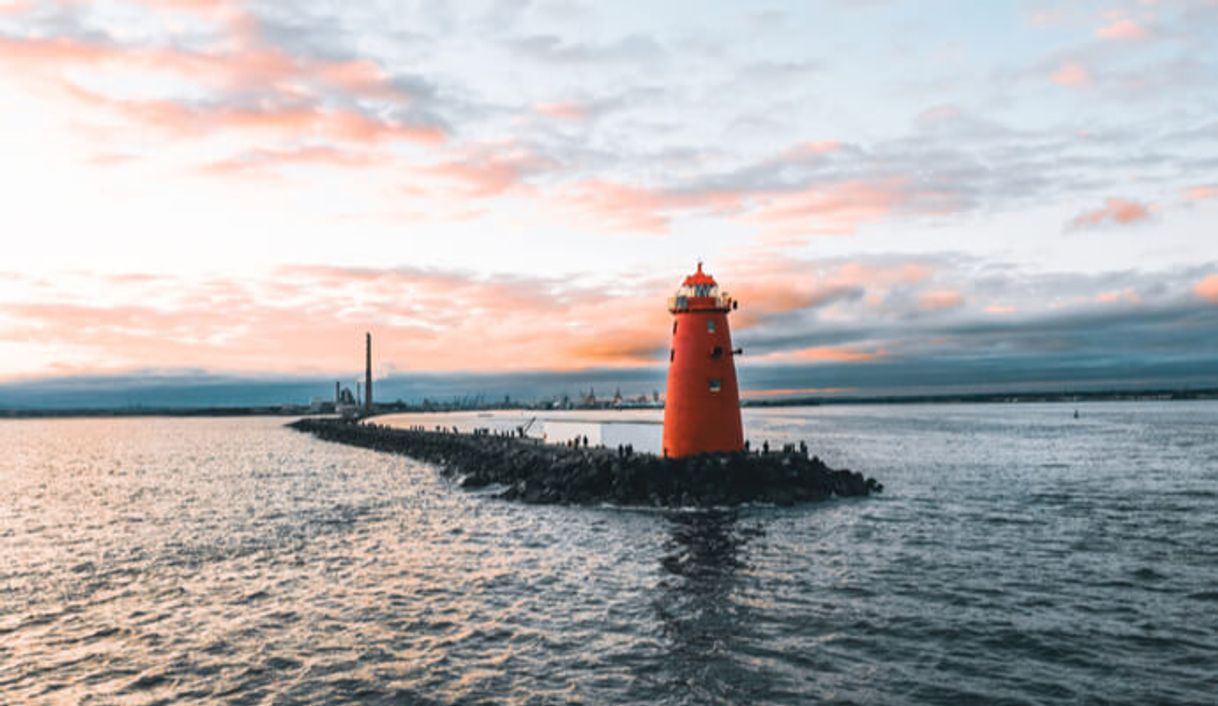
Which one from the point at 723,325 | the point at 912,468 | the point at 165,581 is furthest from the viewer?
the point at 912,468

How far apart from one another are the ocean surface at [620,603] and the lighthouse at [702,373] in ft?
16.3

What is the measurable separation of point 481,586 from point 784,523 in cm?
1071

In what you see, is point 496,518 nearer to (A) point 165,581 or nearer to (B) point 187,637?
(A) point 165,581

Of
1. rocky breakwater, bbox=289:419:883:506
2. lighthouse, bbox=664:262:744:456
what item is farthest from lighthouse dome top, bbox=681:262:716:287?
rocky breakwater, bbox=289:419:883:506

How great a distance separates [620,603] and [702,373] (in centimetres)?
1636

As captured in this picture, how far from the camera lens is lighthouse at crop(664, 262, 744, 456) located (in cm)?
3055

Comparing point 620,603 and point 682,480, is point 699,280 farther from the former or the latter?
point 620,603

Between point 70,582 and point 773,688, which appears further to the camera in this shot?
point 70,582

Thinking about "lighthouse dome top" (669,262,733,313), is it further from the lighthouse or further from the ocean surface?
the ocean surface

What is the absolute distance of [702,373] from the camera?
30594 mm

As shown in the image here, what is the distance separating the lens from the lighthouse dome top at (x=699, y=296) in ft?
100

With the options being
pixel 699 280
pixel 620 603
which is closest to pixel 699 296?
pixel 699 280

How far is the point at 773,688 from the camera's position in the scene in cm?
1067

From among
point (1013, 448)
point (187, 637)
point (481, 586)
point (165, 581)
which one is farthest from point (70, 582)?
point (1013, 448)
